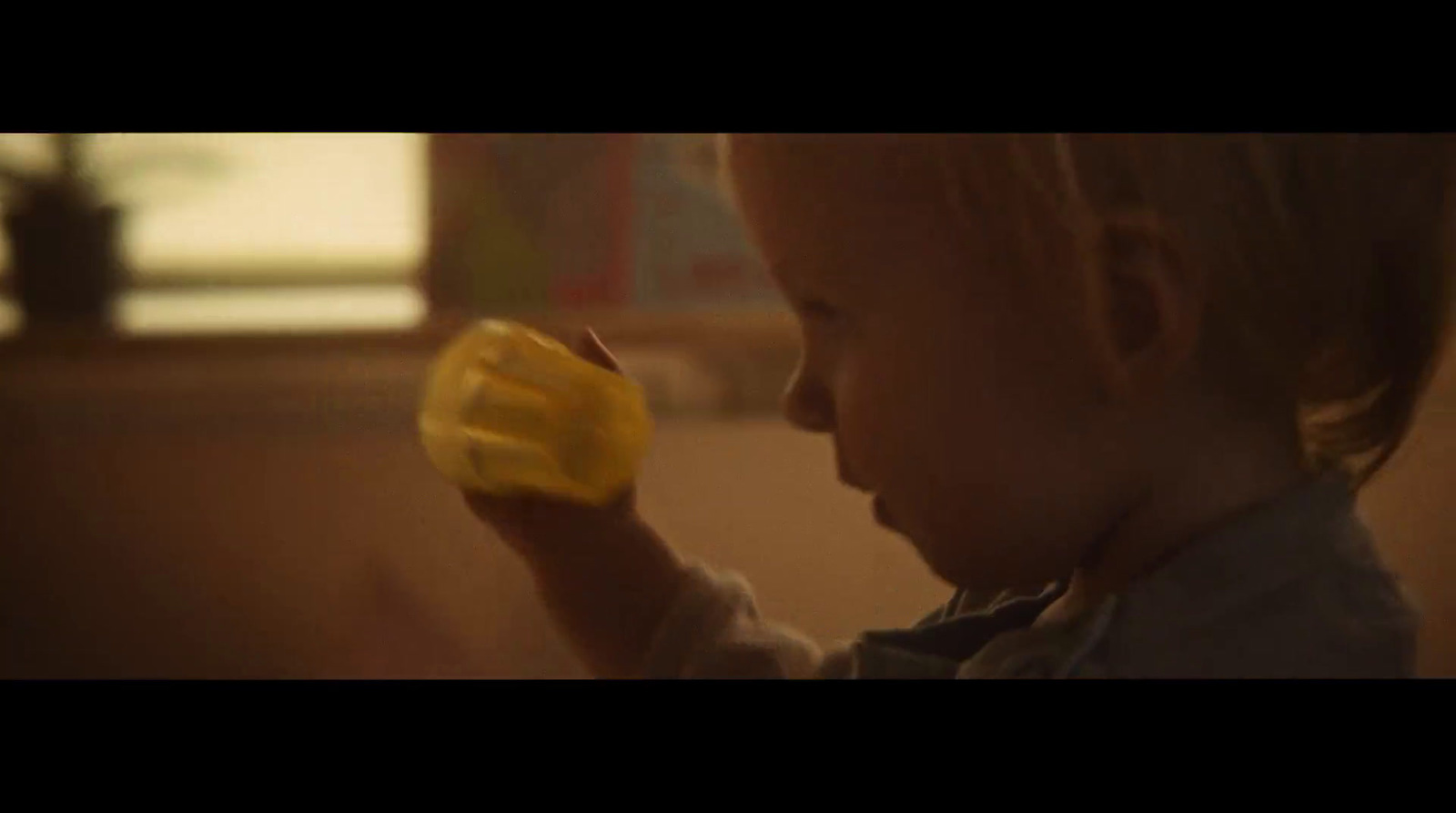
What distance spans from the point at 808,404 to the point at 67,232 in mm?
270

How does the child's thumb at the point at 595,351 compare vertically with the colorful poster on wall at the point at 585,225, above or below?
below

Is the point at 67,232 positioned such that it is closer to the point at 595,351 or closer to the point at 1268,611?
the point at 595,351

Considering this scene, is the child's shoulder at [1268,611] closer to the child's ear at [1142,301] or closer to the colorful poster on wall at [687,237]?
the child's ear at [1142,301]

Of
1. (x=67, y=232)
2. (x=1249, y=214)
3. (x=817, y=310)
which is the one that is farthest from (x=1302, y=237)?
(x=67, y=232)

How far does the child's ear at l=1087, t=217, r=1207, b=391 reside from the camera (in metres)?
0.40

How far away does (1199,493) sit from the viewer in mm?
438

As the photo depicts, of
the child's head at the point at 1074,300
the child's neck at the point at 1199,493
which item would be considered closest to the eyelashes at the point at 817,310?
the child's head at the point at 1074,300

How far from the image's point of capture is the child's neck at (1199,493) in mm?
436

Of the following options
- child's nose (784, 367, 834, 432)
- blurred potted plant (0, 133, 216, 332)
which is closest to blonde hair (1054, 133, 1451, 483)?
child's nose (784, 367, 834, 432)

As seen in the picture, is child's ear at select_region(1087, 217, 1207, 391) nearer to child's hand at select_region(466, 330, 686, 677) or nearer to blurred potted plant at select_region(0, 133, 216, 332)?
child's hand at select_region(466, 330, 686, 677)

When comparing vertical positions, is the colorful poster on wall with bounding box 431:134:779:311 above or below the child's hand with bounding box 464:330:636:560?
above

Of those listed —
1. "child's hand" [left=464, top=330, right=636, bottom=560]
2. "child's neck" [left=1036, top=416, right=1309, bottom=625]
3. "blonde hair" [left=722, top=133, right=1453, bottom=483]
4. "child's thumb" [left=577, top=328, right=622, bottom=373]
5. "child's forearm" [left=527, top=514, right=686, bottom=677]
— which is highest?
"blonde hair" [left=722, top=133, right=1453, bottom=483]

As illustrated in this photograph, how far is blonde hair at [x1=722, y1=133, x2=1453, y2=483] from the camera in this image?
0.40m

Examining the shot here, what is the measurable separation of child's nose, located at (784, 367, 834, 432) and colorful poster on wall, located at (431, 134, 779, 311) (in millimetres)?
31
